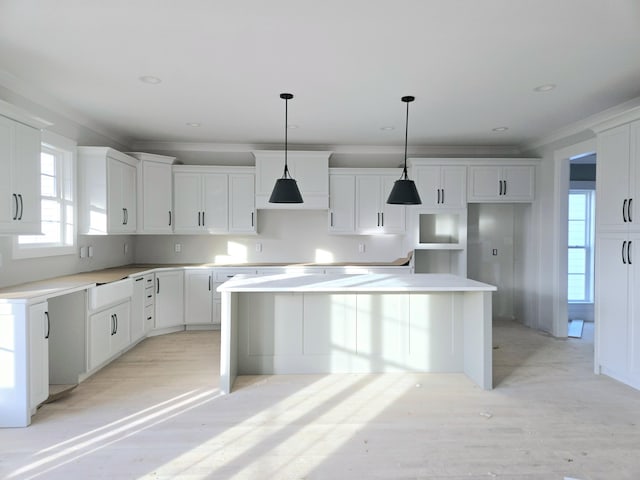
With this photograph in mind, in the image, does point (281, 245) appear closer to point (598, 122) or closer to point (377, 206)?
point (377, 206)

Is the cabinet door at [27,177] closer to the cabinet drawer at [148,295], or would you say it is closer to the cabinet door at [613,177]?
the cabinet drawer at [148,295]

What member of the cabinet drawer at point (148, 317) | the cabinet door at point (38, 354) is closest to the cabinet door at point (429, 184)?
the cabinet drawer at point (148, 317)

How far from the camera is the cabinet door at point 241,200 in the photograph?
17.4 feet

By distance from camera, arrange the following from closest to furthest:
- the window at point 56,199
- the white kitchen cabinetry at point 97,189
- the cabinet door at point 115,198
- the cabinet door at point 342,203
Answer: the window at point 56,199 < the white kitchen cabinetry at point 97,189 < the cabinet door at point 115,198 < the cabinet door at point 342,203

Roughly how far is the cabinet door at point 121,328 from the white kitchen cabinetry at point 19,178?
1234mm

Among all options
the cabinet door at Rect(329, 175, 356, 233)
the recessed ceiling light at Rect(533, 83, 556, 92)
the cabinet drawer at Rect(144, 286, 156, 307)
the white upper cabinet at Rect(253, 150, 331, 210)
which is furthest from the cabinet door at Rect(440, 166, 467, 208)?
the cabinet drawer at Rect(144, 286, 156, 307)

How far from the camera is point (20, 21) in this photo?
7.52ft

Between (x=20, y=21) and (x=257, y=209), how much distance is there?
334 centimetres

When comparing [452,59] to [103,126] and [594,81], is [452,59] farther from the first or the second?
[103,126]

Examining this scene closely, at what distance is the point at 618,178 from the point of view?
3.33 m

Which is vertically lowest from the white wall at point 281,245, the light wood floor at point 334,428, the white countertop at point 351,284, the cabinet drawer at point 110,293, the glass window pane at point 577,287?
the light wood floor at point 334,428

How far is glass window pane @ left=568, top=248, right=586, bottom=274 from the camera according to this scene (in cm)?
610

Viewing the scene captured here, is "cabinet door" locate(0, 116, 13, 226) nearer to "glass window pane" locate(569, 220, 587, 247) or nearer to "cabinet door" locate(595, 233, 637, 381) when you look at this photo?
"cabinet door" locate(595, 233, 637, 381)

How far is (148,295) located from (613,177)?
5035 millimetres
